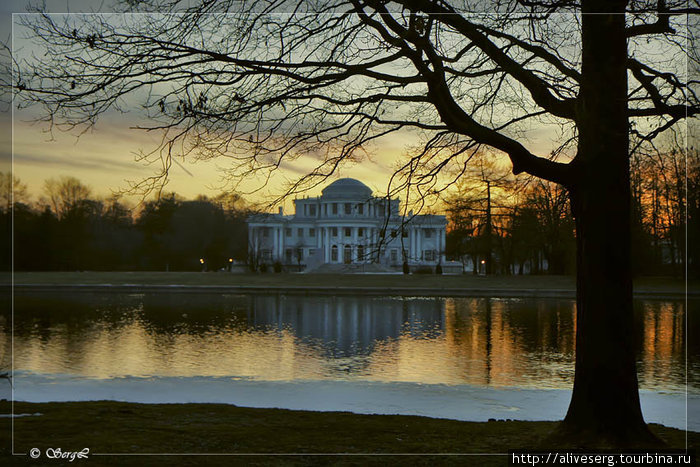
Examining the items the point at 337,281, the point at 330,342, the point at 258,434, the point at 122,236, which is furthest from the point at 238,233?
the point at 258,434

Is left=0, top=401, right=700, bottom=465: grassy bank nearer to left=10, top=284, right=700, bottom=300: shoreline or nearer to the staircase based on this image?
left=10, top=284, right=700, bottom=300: shoreline

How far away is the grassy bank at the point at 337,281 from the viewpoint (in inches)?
1549

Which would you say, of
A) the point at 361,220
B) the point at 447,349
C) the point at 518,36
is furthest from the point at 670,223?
the point at 361,220

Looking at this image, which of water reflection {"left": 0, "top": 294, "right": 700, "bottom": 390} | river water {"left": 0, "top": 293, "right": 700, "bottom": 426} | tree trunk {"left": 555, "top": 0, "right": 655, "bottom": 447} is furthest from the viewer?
water reflection {"left": 0, "top": 294, "right": 700, "bottom": 390}

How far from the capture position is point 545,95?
7016mm

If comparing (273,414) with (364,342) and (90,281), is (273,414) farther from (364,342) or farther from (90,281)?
(90,281)

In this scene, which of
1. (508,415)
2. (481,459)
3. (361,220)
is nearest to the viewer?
(481,459)

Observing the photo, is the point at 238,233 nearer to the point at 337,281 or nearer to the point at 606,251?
the point at 337,281

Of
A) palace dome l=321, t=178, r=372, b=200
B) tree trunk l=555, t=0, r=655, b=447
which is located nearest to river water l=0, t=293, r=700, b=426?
tree trunk l=555, t=0, r=655, b=447

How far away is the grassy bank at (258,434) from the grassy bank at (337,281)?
98.9 ft

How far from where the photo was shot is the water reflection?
12320 mm

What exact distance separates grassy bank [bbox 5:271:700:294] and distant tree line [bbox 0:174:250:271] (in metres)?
3.89

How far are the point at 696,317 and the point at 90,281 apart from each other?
34120 mm

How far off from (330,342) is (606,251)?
443 inches
